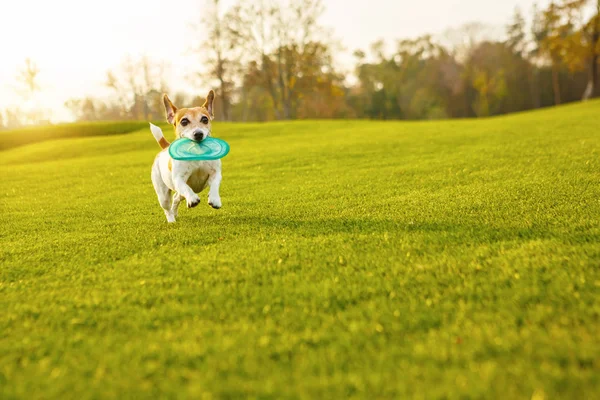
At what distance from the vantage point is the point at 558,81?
54.1m

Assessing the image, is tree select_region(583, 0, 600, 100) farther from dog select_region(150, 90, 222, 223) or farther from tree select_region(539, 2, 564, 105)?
dog select_region(150, 90, 222, 223)

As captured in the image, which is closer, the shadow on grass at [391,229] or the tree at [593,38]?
the shadow on grass at [391,229]

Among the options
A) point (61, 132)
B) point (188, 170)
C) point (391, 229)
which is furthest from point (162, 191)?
point (61, 132)

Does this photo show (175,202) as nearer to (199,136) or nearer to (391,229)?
(199,136)

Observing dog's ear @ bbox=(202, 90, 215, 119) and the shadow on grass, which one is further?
dog's ear @ bbox=(202, 90, 215, 119)

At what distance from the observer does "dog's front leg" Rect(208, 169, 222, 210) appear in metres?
5.25

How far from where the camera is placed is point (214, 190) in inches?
212

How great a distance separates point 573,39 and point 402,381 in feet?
163

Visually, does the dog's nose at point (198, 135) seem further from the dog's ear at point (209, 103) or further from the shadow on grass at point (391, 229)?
the shadow on grass at point (391, 229)

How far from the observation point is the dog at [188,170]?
17.4 feet

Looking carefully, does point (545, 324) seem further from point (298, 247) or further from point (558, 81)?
point (558, 81)

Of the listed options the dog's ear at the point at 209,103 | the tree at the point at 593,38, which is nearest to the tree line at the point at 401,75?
the tree at the point at 593,38

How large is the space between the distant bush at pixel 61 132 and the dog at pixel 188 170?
29.8m

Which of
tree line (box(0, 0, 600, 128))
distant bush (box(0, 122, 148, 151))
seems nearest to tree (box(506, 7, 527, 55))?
tree line (box(0, 0, 600, 128))
